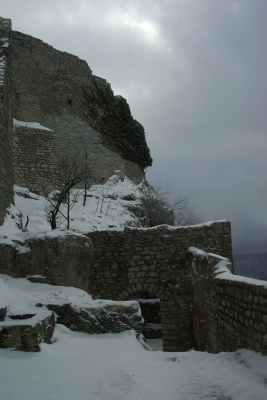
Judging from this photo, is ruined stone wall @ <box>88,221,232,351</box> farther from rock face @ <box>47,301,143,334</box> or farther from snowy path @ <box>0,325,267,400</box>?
snowy path @ <box>0,325,267,400</box>

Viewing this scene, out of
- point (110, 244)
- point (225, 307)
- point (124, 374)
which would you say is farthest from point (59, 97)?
point (124, 374)

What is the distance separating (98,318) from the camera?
5.41 m

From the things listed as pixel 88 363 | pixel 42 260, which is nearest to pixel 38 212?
pixel 42 260

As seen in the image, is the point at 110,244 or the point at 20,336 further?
the point at 110,244

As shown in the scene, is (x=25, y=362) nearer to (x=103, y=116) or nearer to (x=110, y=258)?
(x=110, y=258)

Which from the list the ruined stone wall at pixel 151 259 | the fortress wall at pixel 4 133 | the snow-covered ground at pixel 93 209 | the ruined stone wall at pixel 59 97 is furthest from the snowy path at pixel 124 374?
the ruined stone wall at pixel 59 97

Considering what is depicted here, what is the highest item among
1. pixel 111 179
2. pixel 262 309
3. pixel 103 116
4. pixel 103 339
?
pixel 103 116

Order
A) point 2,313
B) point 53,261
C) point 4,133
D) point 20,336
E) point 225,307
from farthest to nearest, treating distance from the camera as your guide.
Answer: point 4,133 < point 53,261 < point 225,307 < point 2,313 < point 20,336

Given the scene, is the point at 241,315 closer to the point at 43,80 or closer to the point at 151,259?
the point at 151,259

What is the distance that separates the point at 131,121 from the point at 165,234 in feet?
61.9

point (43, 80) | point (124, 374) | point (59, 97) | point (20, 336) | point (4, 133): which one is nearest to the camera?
point (124, 374)

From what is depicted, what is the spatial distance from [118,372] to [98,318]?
2063 mm

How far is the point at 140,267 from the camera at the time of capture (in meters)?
10.3

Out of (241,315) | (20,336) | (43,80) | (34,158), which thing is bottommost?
(20,336)
